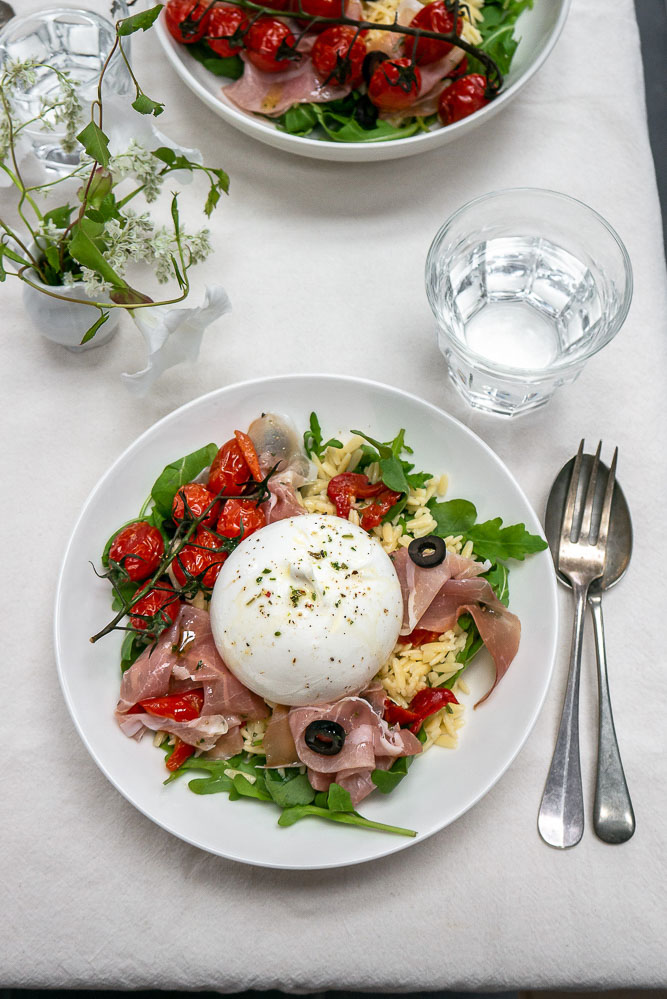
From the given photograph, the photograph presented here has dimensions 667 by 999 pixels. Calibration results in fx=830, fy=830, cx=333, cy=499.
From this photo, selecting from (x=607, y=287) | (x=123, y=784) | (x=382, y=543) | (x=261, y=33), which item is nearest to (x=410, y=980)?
(x=123, y=784)

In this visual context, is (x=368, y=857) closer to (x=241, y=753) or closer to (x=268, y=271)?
(x=241, y=753)

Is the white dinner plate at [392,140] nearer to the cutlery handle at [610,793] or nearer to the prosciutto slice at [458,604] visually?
the prosciutto slice at [458,604]

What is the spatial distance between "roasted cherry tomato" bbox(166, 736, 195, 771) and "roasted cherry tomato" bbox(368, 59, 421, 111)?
1405mm

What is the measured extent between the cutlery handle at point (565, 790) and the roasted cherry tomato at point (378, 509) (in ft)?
1.61

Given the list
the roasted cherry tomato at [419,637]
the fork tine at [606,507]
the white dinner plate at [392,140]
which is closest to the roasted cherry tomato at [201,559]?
the roasted cherry tomato at [419,637]

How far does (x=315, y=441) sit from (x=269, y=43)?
35.4 inches

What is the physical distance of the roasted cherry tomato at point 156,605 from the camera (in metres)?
1.50

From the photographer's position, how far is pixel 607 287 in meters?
1.78

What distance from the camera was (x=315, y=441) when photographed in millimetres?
1680

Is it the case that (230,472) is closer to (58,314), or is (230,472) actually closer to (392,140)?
(58,314)

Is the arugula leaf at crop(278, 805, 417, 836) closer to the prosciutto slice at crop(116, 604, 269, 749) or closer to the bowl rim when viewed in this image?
the prosciutto slice at crop(116, 604, 269, 749)

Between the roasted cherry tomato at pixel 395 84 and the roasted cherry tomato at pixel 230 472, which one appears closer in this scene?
the roasted cherry tomato at pixel 230 472

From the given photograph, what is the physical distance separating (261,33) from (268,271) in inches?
20.0

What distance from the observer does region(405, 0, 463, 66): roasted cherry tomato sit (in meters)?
1.81
